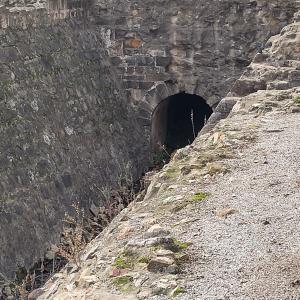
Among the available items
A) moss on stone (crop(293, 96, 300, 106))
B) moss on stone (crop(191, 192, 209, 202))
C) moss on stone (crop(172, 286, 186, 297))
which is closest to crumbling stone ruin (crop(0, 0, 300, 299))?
moss on stone (crop(293, 96, 300, 106))

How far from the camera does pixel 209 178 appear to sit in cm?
628

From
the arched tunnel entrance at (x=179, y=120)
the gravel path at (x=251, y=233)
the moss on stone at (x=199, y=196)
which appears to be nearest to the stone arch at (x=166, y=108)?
the arched tunnel entrance at (x=179, y=120)

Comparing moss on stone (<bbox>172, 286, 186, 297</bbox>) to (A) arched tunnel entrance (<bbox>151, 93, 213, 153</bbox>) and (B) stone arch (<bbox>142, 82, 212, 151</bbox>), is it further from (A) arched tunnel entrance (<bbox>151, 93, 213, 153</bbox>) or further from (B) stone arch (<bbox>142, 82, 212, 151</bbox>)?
(A) arched tunnel entrance (<bbox>151, 93, 213, 153</bbox>)

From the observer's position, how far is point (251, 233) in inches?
198

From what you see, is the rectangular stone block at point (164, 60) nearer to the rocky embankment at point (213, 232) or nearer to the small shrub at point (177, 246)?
the rocky embankment at point (213, 232)

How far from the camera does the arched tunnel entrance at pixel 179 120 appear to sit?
15.2 m

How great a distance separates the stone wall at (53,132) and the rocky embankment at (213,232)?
10.2ft

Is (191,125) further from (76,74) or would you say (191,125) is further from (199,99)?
(76,74)

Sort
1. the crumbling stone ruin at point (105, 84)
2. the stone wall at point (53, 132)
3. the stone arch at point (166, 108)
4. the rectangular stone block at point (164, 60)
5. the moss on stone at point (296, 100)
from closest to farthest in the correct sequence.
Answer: the moss on stone at point (296, 100), the stone wall at point (53, 132), the crumbling stone ruin at point (105, 84), the rectangular stone block at point (164, 60), the stone arch at point (166, 108)

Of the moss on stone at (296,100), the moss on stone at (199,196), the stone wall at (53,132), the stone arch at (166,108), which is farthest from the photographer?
the stone arch at (166,108)

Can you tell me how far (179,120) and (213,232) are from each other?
35.9ft

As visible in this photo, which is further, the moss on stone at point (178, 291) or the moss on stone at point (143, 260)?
the moss on stone at point (143, 260)

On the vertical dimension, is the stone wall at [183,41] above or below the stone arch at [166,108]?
above

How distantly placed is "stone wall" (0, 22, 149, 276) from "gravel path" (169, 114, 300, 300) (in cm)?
383
